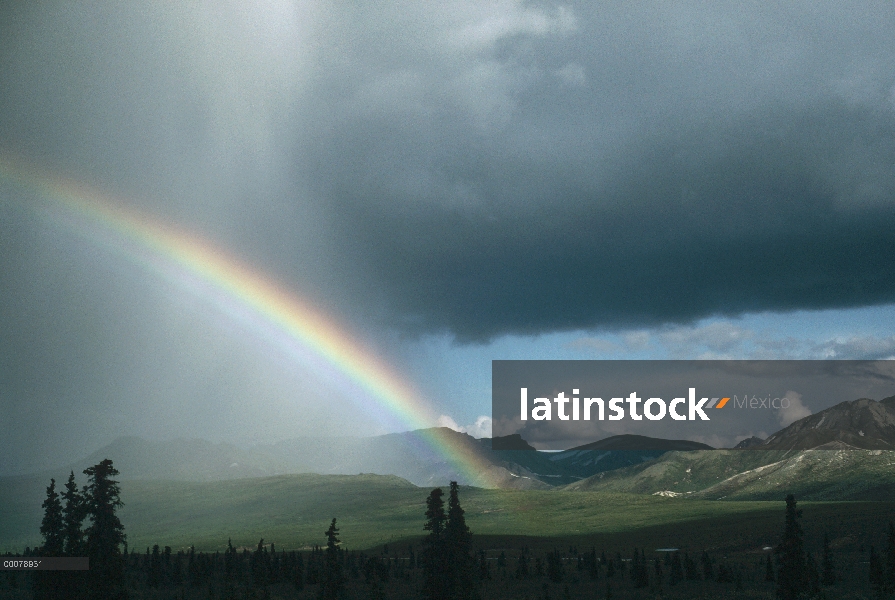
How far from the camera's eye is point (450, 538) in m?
67.0

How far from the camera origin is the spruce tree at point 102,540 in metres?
56.6

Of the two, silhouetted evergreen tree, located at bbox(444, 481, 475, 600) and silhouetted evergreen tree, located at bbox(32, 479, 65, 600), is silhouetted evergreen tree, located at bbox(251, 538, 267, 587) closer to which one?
silhouetted evergreen tree, located at bbox(32, 479, 65, 600)

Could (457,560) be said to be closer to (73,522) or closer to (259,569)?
(73,522)

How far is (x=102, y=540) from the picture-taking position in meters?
56.7

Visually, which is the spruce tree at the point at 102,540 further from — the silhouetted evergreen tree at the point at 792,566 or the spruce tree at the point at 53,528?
the silhouetted evergreen tree at the point at 792,566

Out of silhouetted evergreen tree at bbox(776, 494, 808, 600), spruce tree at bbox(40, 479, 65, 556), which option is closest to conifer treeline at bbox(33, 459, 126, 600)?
spruce tree at bbox(40, 479, 65, 556)

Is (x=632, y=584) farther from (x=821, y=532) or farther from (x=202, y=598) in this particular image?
(x=821, y=532)

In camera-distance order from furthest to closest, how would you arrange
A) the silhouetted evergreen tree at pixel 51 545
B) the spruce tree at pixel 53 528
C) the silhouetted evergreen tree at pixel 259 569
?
the silhouetted evergreen tree at pixel 259 569 < the spruce tree at pixel 53 528 < the silhouetted evergreen tree at pixel 51 545

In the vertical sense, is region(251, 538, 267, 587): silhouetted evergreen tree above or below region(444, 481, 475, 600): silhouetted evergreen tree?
below

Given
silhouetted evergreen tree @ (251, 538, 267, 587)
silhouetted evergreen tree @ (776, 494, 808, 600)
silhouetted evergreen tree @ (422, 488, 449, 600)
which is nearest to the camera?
silhouetted evergreen tree @ (776, 494, 808, 600)

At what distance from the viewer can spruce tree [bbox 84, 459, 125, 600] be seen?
56562 millimetres

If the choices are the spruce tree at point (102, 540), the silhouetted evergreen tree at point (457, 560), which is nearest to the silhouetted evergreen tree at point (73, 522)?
the spruce tree at point (102, 540)

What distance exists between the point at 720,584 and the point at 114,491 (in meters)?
75.1

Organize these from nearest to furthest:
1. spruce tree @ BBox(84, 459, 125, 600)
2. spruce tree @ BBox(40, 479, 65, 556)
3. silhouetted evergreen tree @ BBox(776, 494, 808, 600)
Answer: spruce tree @ BBox(84, 459, 125, 600) < silhouetted evergreen tree @ BBox(776, 494, 808, 600) < spruce tree @ BBox(40, 479, 65, 556)
